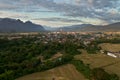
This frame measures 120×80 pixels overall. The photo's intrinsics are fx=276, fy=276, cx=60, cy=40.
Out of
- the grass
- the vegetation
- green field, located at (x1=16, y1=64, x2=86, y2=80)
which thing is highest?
the vegetation

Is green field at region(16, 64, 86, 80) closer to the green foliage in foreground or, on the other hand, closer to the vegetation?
the green foliage in foreground

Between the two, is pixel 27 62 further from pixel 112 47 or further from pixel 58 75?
pixel 112 47

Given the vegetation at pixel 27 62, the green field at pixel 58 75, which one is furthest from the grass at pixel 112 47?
the green field at pixel 58 75

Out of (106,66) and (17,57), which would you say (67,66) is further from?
(17,57)

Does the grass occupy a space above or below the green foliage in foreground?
below

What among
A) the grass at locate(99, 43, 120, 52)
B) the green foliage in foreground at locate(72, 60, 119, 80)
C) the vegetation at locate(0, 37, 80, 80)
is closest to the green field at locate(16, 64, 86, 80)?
the green foliage in foreground at locate(72, 60, 119, 80)

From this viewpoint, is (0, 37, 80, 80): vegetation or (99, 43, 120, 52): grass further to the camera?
(99, 43, 120, 52): grass

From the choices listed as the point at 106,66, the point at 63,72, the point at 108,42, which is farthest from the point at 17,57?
the point at 108,42

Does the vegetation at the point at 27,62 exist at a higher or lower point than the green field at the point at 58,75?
higher

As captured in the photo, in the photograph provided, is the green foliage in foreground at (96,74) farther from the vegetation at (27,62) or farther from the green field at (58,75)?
the vegetation at (27,62)

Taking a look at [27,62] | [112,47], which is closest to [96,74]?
[27,62]
